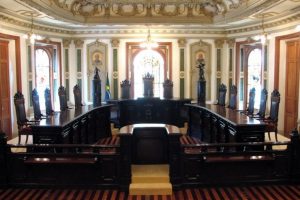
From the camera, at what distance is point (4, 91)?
31.0 feet

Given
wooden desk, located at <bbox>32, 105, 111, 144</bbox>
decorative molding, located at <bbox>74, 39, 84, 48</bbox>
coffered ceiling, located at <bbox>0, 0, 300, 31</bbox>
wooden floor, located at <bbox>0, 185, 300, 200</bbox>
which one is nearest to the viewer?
wooden floor, located at <bbox>0, 185, 300, 200</bbox>

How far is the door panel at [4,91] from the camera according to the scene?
928 centimetres

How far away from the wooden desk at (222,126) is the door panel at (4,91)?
5263 millimetres

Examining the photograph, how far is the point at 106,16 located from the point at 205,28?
3712mm

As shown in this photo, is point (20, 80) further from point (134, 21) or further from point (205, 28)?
point (205, 28)

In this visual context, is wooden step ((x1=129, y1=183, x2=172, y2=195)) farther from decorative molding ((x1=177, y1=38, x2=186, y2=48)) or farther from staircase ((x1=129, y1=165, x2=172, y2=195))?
decorative molding ((x1=177, y1=38, x2=186, y2=48))

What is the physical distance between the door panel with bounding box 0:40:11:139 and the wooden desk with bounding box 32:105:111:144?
184 cm

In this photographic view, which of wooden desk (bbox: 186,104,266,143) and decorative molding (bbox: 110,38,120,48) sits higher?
decorative molding (bbox: 110,38,120,48)

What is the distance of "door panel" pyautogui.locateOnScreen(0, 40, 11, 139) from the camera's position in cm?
928

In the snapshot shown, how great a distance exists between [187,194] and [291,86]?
5.83 meters

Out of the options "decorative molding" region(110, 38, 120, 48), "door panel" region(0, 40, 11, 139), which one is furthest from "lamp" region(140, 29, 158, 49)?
"door panel" region(0, 40, 11, 139)

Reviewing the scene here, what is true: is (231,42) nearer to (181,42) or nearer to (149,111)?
(181,42)

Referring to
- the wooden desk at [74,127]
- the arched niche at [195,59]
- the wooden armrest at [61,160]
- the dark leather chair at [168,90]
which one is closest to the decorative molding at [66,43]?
the wooden desk at [74,127]

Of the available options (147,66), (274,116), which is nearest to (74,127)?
(274,116)
